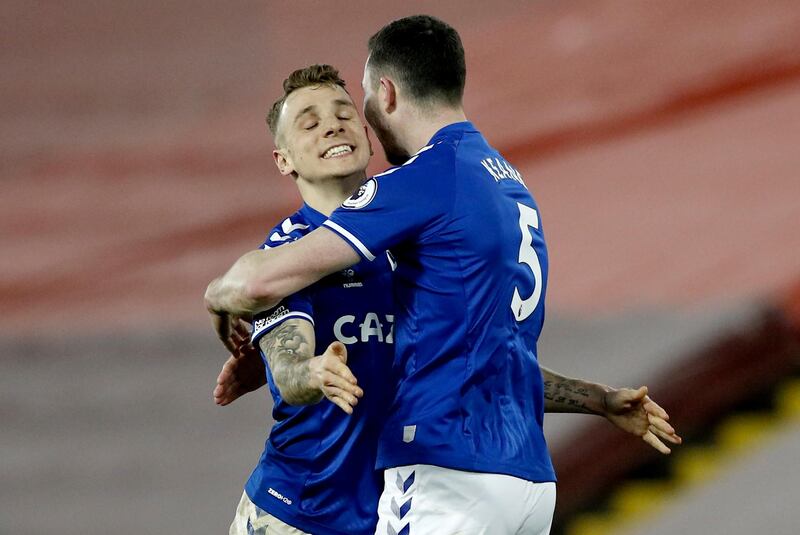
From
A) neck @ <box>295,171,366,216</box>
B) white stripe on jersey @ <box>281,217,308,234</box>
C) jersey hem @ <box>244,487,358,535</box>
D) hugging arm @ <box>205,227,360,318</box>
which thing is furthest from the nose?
jersey hem @ <box>244,487,358,535</box>

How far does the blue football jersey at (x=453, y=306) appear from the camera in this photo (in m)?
2.38

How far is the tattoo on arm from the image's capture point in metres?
2.92

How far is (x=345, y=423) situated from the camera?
270 cm

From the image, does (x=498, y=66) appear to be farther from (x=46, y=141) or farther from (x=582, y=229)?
(x=46, y=141)

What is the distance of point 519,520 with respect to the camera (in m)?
2.44

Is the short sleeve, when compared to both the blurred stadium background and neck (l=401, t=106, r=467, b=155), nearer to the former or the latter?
neck (l=401, t=106, r=467, b=155)

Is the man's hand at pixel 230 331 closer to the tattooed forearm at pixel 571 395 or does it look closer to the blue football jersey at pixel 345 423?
the blue football jersey at pixel 345 423

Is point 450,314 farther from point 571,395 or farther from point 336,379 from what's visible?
point 571,395

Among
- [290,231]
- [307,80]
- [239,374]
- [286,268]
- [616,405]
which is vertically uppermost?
[307,80]

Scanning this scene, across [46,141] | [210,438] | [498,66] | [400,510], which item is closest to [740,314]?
[498,66]

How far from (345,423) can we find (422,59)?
828 mm

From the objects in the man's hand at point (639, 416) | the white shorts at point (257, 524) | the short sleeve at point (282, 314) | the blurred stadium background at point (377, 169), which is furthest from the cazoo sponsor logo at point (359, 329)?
the blurred stadium background at point (377, 169)

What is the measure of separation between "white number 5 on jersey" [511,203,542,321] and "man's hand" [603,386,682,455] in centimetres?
42

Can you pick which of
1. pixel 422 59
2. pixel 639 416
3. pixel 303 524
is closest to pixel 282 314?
pixel 303 524
